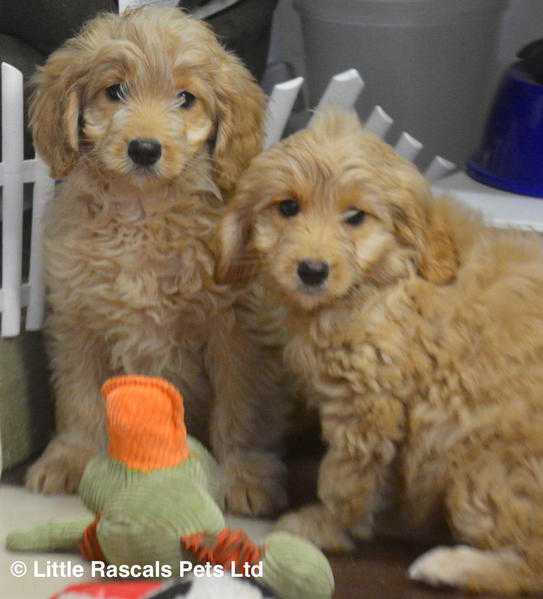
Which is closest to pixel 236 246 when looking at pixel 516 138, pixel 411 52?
pixel 516 138

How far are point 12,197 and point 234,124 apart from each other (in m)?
0.53

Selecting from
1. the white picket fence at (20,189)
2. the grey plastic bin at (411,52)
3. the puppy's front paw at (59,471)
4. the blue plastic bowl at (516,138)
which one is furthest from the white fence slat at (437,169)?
the puppy's front paw at (59,471)

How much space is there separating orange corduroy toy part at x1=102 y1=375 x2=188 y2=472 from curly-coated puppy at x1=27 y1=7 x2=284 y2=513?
1.33 feet

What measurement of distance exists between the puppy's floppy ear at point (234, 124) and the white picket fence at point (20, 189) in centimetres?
15

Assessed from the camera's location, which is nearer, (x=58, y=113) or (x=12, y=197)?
(x=58, y=113)

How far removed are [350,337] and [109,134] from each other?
581mm

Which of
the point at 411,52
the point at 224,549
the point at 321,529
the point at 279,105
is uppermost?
the point at 279,105

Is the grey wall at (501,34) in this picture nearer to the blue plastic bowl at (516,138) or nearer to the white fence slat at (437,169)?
the white fence slat at (437,169)

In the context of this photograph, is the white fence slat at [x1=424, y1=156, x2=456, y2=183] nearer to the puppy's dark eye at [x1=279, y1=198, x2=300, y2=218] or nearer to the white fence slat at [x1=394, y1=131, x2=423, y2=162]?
the white fence slat at [x1=394, y1=131, x2=423, y2=162]

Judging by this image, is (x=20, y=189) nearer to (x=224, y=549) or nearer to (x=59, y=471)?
(x=59, y=471)

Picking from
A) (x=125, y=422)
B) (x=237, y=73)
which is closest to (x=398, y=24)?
(x=237, y=73)

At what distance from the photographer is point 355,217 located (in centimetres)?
178

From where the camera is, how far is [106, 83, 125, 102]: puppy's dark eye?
1.95m

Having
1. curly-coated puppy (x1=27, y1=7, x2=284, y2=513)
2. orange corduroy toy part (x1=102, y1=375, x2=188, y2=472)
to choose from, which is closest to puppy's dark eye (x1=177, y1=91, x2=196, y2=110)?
curly-coated puppy (x1=27, y1=7, x2=284, y2=513)
